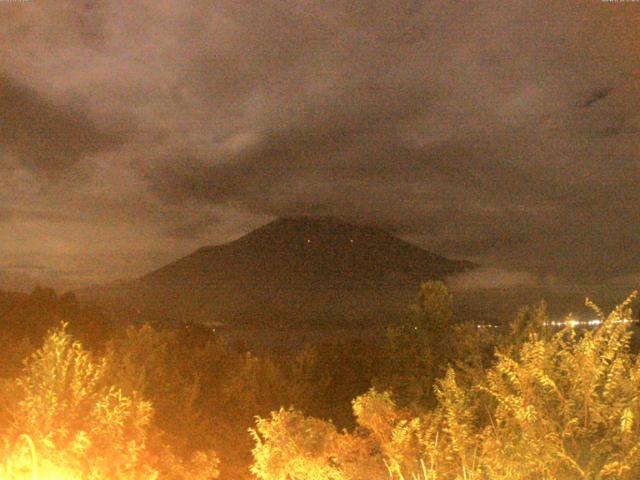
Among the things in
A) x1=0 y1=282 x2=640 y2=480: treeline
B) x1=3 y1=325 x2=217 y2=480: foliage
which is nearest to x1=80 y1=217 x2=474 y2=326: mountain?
x1=0 y1=282 x2=640 y2=480: treeline

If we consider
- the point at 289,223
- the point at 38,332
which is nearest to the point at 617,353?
the point at 38,332

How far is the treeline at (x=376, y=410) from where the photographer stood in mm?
7084

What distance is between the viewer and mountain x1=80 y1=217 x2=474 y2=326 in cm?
9375

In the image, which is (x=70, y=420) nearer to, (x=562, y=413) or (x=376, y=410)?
(x=376, y=410)

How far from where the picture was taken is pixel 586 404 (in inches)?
280

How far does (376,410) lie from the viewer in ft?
40.2

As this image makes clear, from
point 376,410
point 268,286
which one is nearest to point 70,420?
point 376,410

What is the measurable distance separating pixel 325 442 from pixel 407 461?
93.1 inches

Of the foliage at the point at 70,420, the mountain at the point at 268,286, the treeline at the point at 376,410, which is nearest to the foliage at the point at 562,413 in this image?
the treeline at the point at 376,410

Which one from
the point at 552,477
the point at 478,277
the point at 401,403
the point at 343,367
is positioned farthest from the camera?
the point at 478,277

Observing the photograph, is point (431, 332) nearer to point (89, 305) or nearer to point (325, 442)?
point (325, 442)

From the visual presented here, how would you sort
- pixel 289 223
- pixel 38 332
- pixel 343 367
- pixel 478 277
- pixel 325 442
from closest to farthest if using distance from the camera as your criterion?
pixel 325 442 < pixel 343 367 < pixel 38 332 < pixel 478 277 < pixel 289 223

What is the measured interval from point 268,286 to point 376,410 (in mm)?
136724

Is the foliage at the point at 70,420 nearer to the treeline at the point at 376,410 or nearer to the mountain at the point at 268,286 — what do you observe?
the treeline at the point at 376,410
